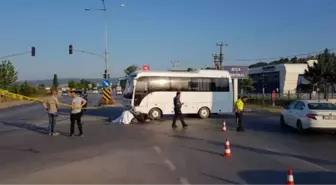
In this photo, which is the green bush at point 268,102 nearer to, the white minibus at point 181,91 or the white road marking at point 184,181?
the white minibus at point 181,91

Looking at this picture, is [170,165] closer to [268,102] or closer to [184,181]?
[184,181]

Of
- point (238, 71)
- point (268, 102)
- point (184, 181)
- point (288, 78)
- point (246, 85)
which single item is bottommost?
point (184, 181)

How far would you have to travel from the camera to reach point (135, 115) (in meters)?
24.3

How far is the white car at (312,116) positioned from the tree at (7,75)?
55734mm

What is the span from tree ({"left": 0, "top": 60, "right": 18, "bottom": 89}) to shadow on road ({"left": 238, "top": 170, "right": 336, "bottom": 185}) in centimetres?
6263

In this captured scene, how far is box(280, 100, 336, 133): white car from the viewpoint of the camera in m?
17.0

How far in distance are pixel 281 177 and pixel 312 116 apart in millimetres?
9104

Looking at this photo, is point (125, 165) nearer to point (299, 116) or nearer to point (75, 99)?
point (75, 99)

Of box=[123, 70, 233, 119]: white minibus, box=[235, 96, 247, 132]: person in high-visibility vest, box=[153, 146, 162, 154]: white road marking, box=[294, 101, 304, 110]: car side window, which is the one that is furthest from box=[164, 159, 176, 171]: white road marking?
box=[123, 70, 233, 119]: white minibus

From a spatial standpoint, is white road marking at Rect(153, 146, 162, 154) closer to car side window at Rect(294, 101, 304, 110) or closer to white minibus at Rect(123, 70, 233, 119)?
car side window at Rect(294, 101, 304, 110)

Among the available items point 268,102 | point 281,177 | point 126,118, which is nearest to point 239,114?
point 126,118

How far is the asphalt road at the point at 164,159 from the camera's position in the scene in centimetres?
858

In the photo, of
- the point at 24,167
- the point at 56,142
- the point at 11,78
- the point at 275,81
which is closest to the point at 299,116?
the point at 56,142

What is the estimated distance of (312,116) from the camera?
1711cm
